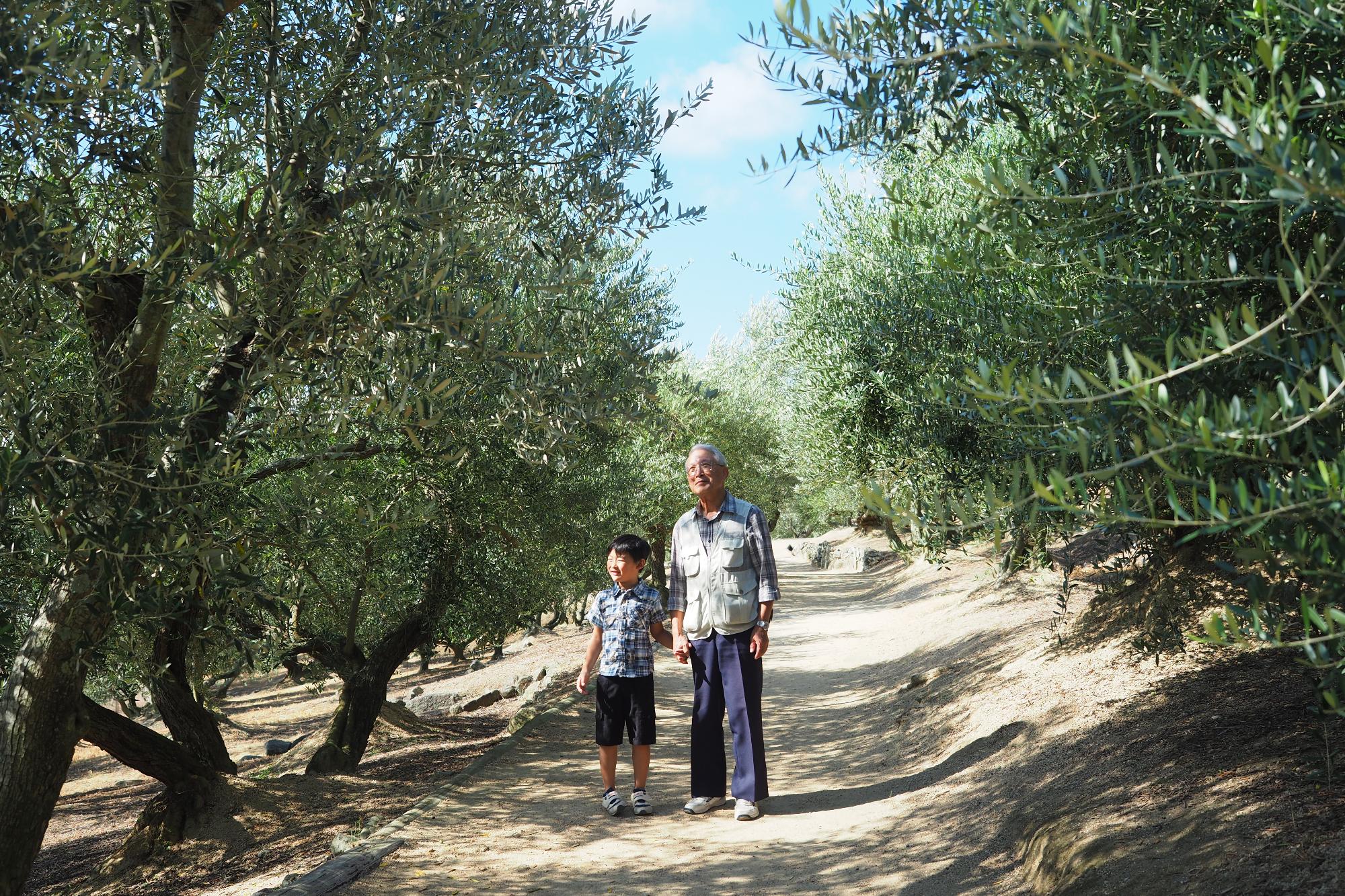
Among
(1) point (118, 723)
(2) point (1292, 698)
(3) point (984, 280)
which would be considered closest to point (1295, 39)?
(2) point (1292, 698)

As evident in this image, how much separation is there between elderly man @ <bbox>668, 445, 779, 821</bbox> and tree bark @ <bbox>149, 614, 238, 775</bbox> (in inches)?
218

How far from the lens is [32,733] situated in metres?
6.58

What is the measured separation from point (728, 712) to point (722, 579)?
934 millimetres

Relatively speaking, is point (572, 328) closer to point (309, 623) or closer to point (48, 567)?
point (48, 567)

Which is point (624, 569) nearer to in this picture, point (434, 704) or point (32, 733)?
point (32, 733)

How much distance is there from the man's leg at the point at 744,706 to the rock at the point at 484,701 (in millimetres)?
14623

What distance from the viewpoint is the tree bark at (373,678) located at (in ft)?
41.7

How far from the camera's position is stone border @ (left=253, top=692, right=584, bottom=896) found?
230 inches

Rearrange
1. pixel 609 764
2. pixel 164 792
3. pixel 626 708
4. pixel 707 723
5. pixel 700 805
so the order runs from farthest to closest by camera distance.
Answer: pixel 164 792 < pixel 609 764 < pixel 626 708 < pixel 700 805 < pixel 707 723

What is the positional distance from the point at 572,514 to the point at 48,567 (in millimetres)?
8348

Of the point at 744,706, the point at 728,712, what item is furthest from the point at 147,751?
the point at 744,706

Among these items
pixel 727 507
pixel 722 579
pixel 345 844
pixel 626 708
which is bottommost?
pixel 345 844

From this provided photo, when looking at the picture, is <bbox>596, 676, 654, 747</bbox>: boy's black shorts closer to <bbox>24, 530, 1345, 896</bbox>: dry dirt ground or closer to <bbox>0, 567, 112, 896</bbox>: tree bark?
<bbox>24, 530, 1345, 896</bbox>: dry dirt ground

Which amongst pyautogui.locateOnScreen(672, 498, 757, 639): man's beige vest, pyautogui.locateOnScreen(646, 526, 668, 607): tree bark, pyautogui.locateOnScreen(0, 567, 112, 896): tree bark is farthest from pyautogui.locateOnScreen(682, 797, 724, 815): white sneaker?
pyautogui.locateOnScreen(646, 526, 668, 607): tree bark
